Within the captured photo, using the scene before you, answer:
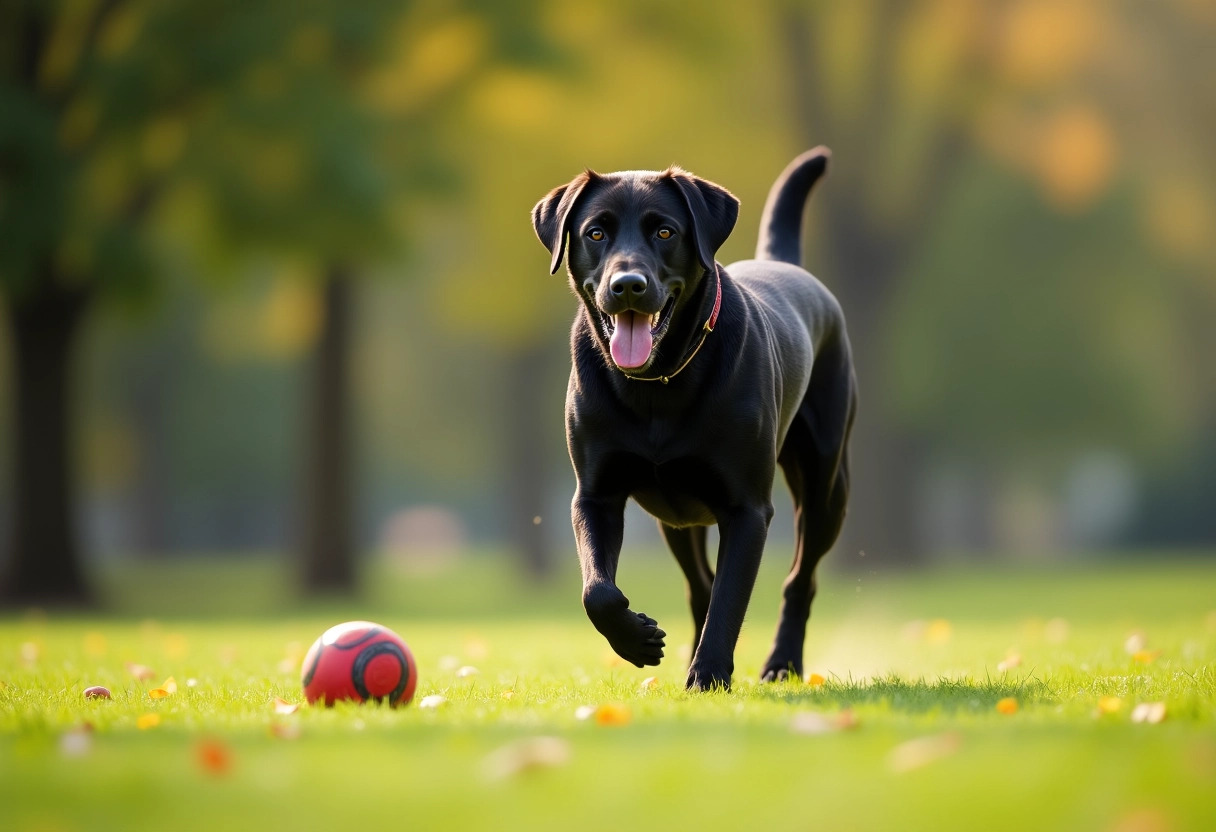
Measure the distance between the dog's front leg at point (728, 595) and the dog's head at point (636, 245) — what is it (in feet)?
2.24

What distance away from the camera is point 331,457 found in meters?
18.6

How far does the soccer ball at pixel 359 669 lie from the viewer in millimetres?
4590

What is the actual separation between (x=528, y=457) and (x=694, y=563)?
19.4m

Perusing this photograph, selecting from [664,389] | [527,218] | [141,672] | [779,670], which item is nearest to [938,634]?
[779,670]

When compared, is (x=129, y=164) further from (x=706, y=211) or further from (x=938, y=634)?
(x=706, y=211)

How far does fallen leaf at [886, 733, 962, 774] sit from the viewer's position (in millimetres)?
3064

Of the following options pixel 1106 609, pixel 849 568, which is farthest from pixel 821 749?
pixel 849 568

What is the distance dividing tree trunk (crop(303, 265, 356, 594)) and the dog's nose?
1423cm

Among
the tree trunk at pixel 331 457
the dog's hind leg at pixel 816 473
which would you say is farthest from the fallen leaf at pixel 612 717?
the tree trunk at pixel 331 457

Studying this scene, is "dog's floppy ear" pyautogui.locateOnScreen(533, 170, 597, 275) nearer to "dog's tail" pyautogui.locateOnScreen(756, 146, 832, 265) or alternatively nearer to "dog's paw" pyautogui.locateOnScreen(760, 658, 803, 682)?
"dog's paw" pyautogui.locateOnScreen(760, 658, 803, 682)

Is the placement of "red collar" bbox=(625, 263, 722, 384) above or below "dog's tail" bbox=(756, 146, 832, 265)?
below

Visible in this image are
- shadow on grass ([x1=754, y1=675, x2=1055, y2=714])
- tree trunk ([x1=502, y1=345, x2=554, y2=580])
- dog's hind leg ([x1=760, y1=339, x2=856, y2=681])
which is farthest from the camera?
tree trunk ([x1=502, y1=345, x2=554, y2=580])

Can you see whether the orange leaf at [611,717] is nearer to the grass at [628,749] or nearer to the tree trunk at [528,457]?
the grass at [628,749]

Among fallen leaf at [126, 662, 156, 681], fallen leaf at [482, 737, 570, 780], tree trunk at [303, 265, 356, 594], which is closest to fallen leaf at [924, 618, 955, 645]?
fallen leaf at [126, 662, 156, 681]
